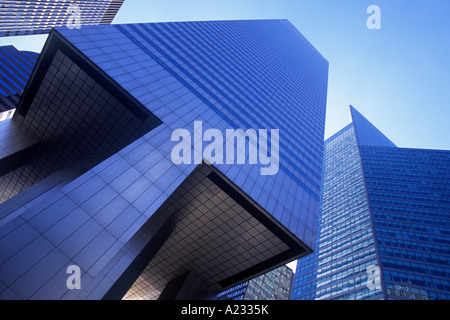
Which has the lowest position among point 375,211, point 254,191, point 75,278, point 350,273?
point 75,278

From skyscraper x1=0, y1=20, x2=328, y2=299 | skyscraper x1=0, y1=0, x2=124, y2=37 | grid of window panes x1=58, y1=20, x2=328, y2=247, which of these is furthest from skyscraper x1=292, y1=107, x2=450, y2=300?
skyscraper x1=0, y1=0, x2=124, y2=37

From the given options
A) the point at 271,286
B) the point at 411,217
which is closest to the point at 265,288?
the point at 271,286

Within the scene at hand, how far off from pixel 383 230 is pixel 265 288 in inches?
1562

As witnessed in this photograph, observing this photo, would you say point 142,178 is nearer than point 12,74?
Yes

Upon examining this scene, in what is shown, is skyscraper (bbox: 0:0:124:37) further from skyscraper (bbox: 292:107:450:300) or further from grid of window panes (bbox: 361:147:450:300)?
grid of window panes (bbox: 361:147:450:300)

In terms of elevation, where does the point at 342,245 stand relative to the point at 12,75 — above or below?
above

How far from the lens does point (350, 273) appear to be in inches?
3061

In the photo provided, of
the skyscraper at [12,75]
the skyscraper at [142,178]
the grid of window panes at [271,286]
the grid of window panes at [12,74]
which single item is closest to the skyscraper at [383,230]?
the grid of window panes at [271,286]

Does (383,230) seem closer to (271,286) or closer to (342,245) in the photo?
(342,245)

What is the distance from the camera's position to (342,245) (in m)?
91.5

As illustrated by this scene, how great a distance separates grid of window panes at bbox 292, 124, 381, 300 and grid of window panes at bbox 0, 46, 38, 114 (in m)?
100

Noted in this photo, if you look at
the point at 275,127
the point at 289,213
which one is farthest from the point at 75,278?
the point at 275,127

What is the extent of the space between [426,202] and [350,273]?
4073 cm

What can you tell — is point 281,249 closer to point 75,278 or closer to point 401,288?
point 75,278
